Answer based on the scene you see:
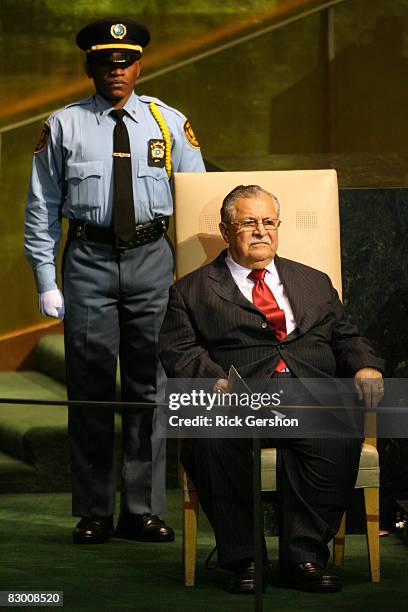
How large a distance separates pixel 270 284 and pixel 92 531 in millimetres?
985

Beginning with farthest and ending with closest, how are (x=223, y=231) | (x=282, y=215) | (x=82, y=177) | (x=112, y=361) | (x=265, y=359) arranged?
(x=112, y=361) → (x=82, y=177) → (x=282, y=215) → (x=223, y=231) → (x=265, y=359)

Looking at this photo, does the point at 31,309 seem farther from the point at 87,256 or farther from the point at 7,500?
the point at 87,256

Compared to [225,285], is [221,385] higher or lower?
lower

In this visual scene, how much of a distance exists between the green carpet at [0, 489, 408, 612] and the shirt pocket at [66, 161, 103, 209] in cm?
106

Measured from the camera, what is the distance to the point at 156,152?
14.6 ft

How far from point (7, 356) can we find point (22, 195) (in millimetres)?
756

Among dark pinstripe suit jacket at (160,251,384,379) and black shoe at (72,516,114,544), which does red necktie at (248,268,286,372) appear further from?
black shoe at (72,516,114,544)

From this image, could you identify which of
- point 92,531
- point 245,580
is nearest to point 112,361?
point 92,531

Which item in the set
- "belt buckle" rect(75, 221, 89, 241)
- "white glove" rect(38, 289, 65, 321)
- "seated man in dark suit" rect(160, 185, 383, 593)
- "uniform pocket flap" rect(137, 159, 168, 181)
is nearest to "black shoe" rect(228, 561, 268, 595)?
"seated man in dark suit" rect(160, 185, 383, 593)

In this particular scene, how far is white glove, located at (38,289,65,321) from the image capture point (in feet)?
14.5

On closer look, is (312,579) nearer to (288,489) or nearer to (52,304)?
(288,489)

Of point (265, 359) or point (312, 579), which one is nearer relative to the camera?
point (312, 579)

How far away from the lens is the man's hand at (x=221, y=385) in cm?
383

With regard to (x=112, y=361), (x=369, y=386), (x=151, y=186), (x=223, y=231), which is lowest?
(x=369, y=386)
